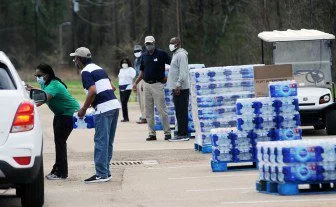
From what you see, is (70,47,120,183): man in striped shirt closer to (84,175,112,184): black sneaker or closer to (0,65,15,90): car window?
(84,175,112,184): black sneaker

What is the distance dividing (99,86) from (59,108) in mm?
942

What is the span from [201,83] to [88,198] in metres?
6.52

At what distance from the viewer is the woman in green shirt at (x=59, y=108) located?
16062 millimetres

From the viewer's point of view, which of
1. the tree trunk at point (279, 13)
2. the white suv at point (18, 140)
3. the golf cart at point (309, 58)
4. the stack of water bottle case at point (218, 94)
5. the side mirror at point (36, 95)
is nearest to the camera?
the white suv at point (18, 140)

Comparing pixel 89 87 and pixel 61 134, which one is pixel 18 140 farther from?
pixel 61 134

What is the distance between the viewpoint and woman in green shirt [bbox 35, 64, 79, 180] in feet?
52.7

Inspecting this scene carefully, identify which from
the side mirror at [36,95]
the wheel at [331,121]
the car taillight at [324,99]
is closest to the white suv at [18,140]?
the side mirror at [36,95]

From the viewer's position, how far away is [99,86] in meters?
15.6

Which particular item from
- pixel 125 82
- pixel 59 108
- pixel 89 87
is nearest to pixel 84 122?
pixel 59 108

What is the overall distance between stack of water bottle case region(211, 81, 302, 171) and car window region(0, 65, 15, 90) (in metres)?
4.56

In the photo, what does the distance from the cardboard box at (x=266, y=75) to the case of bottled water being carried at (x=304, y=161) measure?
6579 mm

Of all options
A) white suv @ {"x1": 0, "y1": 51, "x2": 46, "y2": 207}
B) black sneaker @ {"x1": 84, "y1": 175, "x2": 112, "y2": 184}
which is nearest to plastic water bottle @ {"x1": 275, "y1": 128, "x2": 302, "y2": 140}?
black sneaker @ {"x1": 84, "y1": 175, "x2": 112, "y2": 184}

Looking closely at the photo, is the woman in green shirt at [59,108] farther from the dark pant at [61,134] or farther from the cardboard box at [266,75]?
the cardboard box at [266,75]

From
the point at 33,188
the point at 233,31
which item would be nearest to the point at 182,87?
the point at 33,188
